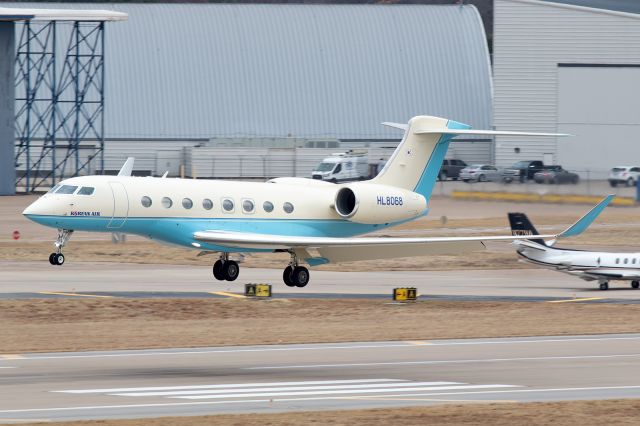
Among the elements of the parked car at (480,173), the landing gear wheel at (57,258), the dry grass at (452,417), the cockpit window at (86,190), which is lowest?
the dry grass at (452,417)

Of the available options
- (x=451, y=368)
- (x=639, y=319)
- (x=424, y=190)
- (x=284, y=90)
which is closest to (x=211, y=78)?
(x=284, y=90)

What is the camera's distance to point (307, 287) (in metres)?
40.3

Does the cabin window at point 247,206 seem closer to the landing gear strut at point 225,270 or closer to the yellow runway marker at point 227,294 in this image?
the landing gear strut at point 225,270

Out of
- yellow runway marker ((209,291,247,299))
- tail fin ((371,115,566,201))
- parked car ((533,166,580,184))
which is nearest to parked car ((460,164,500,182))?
parked car ((533,166,580,184))

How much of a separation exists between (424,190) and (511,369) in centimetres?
1662

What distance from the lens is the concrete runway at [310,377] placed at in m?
20.3

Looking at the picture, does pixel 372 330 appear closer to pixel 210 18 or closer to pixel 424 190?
pixel 424 190

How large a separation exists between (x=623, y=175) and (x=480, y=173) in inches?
A: 408

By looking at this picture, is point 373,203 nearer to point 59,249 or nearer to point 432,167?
point 432,167

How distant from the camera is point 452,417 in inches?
761

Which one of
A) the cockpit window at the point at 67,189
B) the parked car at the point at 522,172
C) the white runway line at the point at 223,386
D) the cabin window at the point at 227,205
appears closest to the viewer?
the white runway line at the point at 223,386

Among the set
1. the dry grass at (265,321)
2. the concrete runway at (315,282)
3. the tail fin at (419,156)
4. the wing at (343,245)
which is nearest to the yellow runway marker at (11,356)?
the dry grass at (265,321)

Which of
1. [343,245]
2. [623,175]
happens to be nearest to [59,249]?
[343,245]

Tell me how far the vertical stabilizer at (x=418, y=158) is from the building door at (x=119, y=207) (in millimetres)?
8747
